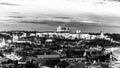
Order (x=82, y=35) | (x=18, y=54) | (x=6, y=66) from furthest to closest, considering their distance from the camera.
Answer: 1. (x=82, y=35)
2. (x=18, y=54)
3. (x=6, y=66)

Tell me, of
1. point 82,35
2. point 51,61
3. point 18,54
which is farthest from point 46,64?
point 82,35

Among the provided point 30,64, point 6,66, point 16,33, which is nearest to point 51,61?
point 30,64

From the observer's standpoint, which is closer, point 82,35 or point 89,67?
point 89,67

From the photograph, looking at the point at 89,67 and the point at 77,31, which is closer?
the point at 89,67

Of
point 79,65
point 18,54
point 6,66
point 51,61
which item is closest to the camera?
point 6,66

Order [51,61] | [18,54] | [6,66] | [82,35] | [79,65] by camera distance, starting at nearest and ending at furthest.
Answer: [6,66] < [79,65] < [51,61] < [18,54] < [82,35]

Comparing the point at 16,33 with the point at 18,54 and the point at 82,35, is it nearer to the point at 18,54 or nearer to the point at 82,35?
the point at 82,35

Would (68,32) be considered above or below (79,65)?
below

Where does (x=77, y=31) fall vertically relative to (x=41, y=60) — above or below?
below

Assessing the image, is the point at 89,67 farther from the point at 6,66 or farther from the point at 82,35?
the point at 82,35
